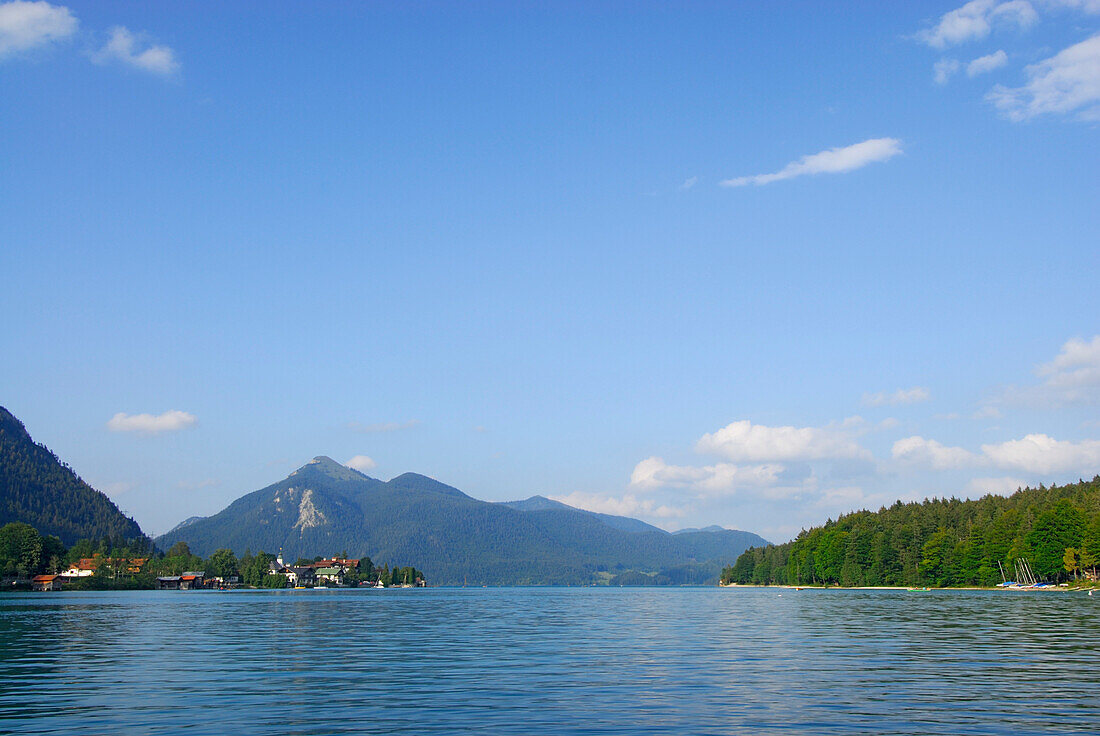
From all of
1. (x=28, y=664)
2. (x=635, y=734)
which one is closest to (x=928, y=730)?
(x=635, y=734)

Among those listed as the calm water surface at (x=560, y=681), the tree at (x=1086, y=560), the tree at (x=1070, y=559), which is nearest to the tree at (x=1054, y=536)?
the tree at (x=1070, y=559)

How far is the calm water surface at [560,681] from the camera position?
1070 inches

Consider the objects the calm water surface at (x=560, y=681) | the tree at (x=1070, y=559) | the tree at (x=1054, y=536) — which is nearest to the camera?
the calm water surface at (x=560, y=681)

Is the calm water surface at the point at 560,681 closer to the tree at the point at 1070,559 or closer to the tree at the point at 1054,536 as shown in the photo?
the tree at the point at 1070,559

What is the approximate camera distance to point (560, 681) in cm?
3769

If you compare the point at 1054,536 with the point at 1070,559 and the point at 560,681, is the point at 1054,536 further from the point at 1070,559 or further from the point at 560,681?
the point at 560,681

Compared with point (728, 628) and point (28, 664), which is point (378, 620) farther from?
point (28, 664)

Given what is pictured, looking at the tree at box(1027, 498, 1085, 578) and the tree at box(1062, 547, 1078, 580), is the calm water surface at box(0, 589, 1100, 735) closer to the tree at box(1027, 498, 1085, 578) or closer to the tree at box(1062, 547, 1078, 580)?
the tree at box(1062, 547, 1078, 580)

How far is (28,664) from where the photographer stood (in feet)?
146

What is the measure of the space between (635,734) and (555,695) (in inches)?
340

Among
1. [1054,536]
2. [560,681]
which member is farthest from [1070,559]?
[560,681]

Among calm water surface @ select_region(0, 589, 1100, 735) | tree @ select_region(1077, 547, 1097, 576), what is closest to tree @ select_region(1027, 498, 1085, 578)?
tree @ select_region(1077, 547, 1097, 576)

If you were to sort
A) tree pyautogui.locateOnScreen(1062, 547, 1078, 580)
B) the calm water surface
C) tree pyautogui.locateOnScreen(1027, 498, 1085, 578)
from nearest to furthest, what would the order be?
1. the calm water surface
2. tree pyautogui.locateOnScreen(1062, 547, 1078, 580)
3. tree pyautogui.locateOnScreen(1027, 498, 1085, 578)

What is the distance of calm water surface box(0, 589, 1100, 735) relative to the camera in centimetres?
2717
